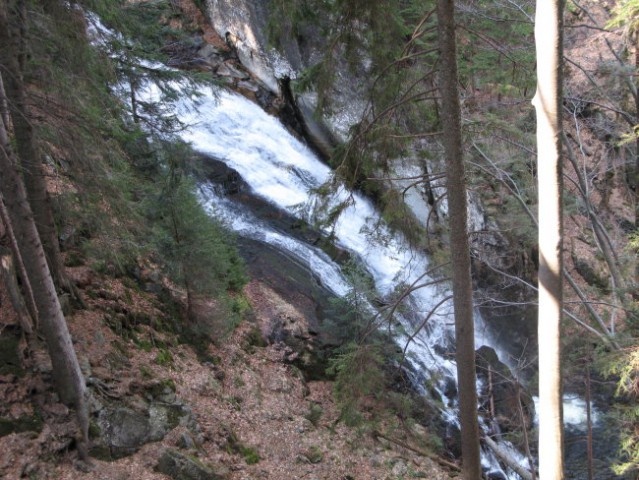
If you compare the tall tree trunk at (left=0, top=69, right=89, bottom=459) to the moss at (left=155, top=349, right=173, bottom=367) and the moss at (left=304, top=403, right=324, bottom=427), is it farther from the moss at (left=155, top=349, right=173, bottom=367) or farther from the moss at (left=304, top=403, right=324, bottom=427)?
the moss at (left=304, top=403, right=324, bottom=427)

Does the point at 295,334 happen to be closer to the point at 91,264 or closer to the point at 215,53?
the point at 91,264

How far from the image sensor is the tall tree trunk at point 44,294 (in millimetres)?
5512

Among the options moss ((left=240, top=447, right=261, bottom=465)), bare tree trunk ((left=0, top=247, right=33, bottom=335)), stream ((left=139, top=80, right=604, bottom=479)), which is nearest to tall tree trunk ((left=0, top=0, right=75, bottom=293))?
bare tree trunk ((left=0, top=247, right=33, bottom=335))

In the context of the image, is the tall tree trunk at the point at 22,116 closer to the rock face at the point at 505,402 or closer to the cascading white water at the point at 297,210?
the cascading white water at the point at 297,210

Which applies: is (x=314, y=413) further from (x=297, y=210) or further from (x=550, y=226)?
(x=550, y=226)

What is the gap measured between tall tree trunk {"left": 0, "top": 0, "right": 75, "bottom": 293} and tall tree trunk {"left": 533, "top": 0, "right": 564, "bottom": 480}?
15.7 ft

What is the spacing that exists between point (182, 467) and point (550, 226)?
18.0ft

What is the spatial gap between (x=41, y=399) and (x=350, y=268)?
21.5 feet

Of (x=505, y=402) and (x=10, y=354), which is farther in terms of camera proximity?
(x=505, y=402)

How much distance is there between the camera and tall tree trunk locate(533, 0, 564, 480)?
133 inches

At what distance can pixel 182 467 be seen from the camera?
653cm

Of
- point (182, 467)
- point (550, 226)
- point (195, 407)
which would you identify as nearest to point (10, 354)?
point (182, 467)

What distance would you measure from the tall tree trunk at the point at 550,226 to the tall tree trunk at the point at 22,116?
480 cm

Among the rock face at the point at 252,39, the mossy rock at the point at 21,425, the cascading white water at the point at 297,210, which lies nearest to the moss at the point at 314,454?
the cascading white water at the point at 297,210
